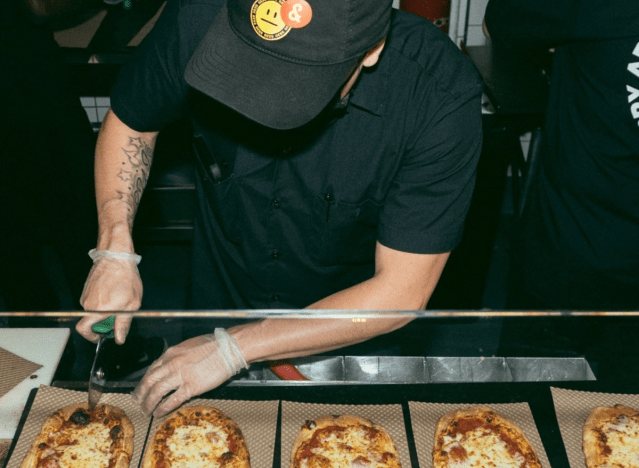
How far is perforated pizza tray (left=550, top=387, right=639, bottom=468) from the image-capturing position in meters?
1.53

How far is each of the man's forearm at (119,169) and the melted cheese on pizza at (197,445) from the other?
0.78m

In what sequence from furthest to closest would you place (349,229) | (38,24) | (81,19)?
1. (81,19)
2. (38,24)
3. (349,229)

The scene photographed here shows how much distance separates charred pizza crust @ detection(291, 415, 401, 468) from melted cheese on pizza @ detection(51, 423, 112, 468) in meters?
0.56

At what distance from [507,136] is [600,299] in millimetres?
1285

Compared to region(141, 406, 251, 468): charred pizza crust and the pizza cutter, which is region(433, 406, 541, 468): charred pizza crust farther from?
the pizza cutter

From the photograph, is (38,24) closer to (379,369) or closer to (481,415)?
(379,369)

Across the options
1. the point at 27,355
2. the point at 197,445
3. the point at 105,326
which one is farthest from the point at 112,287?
the point at 197,445

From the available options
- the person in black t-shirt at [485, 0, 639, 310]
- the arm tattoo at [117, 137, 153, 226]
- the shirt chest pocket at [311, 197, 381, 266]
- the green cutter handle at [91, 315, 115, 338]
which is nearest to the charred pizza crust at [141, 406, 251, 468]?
the green cutter handle at [91, 315, 115, 338]

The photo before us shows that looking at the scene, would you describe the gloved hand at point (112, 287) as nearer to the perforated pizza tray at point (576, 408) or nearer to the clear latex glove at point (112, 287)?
the clear latex glove at point (112, 287)

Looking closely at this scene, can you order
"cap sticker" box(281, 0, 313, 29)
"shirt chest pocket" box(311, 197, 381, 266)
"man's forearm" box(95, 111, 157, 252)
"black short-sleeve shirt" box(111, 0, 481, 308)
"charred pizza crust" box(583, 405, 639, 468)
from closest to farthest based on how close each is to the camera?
1. "cap sticker" box(281, 0, 313, 29)
2. "charred pizza crust" box(583, 405, 639, 468)
3. "black short-sleeve shirt" box(111, 0, 481, 308)
4. "shirt chest pocket" box(311, 197, 381, 266)
5. "man's forearm" box(95, 111, 157, 252)

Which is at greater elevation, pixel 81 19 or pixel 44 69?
pixel 81 19

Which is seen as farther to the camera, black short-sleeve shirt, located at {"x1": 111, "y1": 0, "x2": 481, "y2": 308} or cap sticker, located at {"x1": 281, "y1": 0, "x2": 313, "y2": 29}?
black short-sleeve shirt, located at {"x1": 111, "y1": 0, "x2": 481, "y2": 308}

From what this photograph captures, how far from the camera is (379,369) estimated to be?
1.66 m

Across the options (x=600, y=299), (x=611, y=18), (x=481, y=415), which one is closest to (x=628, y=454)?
(x=481, y=415)
